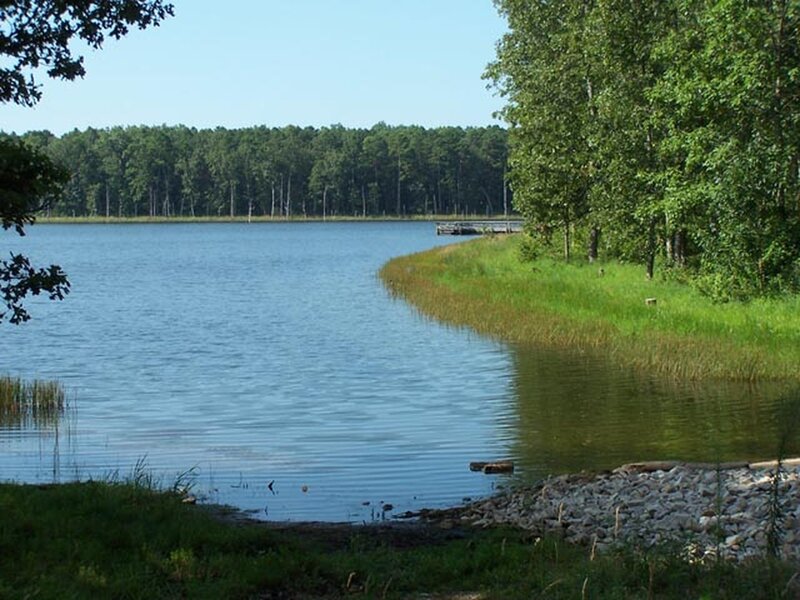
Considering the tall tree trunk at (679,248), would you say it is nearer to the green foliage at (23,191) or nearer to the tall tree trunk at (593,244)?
the tall tree trunk at (593,244)

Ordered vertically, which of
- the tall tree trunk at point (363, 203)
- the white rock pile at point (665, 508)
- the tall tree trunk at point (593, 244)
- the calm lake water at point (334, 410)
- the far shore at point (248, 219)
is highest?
the tall tree trunk at point (363, 203)

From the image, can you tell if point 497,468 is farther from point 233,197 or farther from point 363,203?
point 363,203

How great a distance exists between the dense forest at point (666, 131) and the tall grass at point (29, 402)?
1725 cm

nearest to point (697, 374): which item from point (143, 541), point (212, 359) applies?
point (212, 359)

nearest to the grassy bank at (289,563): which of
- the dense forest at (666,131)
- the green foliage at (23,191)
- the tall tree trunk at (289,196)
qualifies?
the green foliage at (23,191)

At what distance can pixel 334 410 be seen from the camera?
2184cm

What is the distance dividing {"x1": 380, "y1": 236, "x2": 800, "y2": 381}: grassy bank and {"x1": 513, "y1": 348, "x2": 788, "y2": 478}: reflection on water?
96 cm

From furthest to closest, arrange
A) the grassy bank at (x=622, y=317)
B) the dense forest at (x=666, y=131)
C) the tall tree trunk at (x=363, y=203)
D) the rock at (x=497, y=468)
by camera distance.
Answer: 1. the tall tree trunk at (x=363, y=203)
2. the dense forest at (x=666, y=131)
3. the grassy bank at (x=622, y=317)
4. the rock at (x=497, y=468)

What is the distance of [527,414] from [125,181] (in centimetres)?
17589

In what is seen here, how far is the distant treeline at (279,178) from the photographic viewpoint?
187625 millimetres

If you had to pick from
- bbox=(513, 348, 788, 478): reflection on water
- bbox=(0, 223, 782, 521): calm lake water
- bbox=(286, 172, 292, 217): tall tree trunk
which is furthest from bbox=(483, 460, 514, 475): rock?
bbox=(286, 172, 292, 217): tall tree trunk

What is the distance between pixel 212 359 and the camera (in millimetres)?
29641

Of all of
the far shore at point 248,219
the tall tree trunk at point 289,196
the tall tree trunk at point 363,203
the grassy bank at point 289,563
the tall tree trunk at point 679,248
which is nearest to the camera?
the grassy bank at point 289,563

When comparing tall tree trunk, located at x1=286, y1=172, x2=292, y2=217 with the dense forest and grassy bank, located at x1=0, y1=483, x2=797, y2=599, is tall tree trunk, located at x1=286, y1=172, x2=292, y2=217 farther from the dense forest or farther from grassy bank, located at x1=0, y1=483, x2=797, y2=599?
grassy bank, located at x1=0, y1=483, x2=797, y2=599
